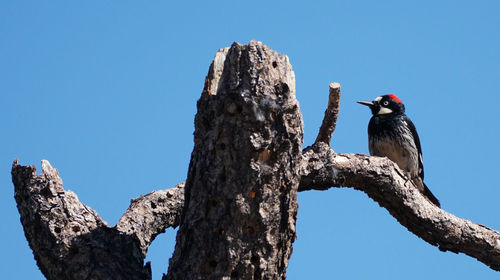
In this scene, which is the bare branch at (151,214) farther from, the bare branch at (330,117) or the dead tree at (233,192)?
the bare branch at (330,117)

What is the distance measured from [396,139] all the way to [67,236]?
4630 millimetres

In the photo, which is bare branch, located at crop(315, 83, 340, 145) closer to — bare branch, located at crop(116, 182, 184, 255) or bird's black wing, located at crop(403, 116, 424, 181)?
bare branch, located at crop(116, 182, 184, 255)

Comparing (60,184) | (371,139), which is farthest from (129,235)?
(371,139)

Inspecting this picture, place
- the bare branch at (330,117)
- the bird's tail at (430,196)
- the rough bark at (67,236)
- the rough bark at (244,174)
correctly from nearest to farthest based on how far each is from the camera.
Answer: the rough bark at (244,174) < the rough bark at (67,236) < the bare branch at (330,117) < the bird's tail at (430,196)

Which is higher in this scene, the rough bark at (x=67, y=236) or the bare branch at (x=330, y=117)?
the bare branch at (x=330, y=117)

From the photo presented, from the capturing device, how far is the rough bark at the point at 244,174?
3.07 m

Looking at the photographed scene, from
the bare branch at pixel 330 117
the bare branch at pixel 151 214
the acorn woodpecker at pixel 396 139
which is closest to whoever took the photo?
the bare branch at pixel 151 214

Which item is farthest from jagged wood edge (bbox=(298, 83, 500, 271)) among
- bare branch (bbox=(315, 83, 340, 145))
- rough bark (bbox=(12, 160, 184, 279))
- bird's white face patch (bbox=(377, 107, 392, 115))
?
bird's white face patch (bbox=(377, 107, 392, 115))

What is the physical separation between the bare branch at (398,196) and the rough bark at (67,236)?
1.37m

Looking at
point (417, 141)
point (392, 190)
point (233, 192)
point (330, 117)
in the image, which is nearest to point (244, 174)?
point (233, 192)

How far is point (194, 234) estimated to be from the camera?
3.13 meters

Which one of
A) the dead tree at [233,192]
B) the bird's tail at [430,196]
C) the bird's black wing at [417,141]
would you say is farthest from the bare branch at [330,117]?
the bird's black wing at [417,141]

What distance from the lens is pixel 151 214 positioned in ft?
14.1

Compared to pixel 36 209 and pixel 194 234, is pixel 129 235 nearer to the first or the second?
pixel 36 209
